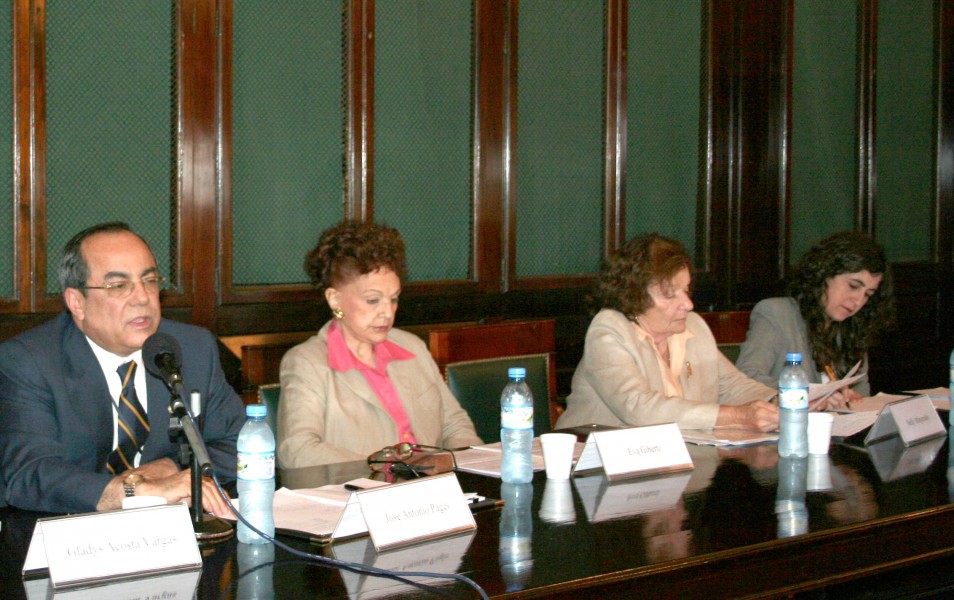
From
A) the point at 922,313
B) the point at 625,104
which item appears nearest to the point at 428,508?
the point at 625,104

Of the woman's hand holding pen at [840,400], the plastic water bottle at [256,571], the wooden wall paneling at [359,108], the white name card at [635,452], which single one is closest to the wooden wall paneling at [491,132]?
the wooden wall paneling at [359,108]

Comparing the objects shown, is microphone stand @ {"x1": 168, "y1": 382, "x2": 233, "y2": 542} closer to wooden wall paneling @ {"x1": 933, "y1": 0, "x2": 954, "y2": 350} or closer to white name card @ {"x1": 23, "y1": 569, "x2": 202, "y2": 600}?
white name card @ {"x1": 23, "y1": 569, "x2": 202, "y2": 600}

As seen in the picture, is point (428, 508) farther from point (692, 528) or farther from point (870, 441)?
point (870, 441)

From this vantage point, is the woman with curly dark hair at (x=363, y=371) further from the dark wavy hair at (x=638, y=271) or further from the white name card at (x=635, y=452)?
the white name card at (x=635, y=452)

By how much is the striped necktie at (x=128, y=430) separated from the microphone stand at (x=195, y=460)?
519 mm

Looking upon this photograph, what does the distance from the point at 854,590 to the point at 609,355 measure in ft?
4.03

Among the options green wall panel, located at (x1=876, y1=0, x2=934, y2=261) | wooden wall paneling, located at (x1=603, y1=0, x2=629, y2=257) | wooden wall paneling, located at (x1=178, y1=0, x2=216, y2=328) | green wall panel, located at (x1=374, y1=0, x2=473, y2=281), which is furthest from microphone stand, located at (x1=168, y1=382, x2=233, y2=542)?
green wall panel, located at (x1=876, y1=0, x2=934, y2=261)

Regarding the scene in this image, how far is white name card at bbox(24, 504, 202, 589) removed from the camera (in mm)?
1500

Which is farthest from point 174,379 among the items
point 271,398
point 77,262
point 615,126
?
point 615,126

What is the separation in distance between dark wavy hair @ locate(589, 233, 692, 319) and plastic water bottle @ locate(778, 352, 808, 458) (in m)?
0.75

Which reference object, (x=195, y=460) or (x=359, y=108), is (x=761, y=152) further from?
(x=195, y=460)

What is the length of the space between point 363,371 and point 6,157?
1.34m

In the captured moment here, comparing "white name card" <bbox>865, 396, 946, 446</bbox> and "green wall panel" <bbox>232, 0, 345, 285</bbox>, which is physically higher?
"green wall panel" <bbox>232, 0, 345, 285</bbox>

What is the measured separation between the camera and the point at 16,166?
3.29m
